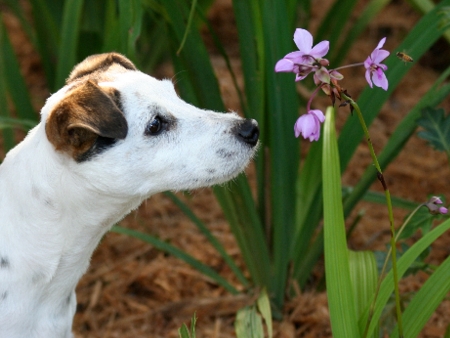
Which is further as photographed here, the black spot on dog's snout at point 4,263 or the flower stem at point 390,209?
the black spot on dog's snout at point 4,263

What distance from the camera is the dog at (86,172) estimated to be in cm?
173

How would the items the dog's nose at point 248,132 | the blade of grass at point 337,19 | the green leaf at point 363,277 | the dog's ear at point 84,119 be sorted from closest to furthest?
the dog's ear at point 84,119 < the dog's nose at point 248,132 < the green leaf at point 363,277 < the blade of grass at point 337,19

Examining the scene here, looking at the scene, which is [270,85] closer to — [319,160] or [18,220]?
[319,160]

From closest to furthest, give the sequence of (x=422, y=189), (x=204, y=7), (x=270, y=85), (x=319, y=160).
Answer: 1. (x=270, y=85)
2. (x=319, y=160)
3. (x=204, y=7)
4. (x=422, y=189)

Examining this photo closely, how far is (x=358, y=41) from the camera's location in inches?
170

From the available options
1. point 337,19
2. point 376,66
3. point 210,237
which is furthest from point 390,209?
point 337,19

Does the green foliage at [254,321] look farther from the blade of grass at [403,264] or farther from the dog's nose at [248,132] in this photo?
the dog's nose at [248,132]

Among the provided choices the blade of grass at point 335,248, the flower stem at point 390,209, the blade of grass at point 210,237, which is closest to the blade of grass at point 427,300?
the flower stem at point 390,209

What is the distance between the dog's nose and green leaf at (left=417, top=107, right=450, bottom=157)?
0.63 meters

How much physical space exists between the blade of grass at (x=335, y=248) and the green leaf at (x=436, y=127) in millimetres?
616

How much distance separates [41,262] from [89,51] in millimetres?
1401

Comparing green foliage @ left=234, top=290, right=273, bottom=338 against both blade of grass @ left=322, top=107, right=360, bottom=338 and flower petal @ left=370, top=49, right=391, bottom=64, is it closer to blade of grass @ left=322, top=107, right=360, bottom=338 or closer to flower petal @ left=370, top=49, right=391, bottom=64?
blade of grass @ left=322, top=107, right=360, bottom=338

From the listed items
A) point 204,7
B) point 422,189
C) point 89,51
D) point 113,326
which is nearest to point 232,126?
point 204,7

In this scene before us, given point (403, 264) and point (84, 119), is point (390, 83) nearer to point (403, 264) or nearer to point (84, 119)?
point (403, 264)
